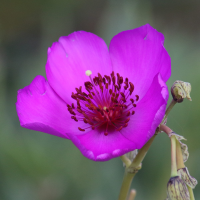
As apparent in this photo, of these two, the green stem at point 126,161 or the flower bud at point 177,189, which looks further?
the green stem at point 126,161

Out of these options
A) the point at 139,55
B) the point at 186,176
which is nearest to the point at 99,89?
the point at 139,55

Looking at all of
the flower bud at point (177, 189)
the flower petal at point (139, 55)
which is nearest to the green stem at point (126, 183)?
the flower bud at point (177, 189)

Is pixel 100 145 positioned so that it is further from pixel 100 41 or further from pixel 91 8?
pixel 91 8

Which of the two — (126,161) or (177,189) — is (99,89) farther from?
(177,189)

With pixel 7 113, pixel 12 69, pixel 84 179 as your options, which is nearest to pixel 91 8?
pixel 12 69

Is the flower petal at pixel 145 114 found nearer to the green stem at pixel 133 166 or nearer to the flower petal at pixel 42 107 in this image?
the green stem at pixel 133 166
